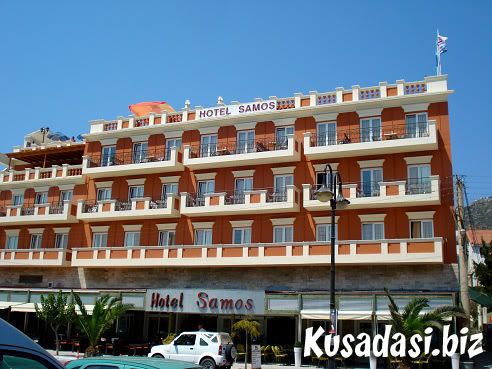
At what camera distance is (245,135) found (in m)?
35.1

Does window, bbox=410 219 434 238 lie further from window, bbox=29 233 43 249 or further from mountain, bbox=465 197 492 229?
mountain, bbox=465 197 492 229

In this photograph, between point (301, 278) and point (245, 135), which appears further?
point (245, 135)

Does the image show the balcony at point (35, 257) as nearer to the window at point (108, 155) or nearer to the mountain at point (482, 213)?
the window at point (108, 155)

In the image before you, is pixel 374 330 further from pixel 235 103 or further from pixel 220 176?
pixel 235 103

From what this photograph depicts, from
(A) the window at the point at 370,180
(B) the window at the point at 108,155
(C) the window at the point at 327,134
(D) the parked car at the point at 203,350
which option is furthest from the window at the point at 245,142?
(D) the parked car at the point at 203,350

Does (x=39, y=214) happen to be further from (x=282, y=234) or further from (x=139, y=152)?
(x=282, y=234)

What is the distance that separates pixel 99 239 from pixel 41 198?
724 centimetres

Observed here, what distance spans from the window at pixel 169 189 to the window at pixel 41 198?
1064cm

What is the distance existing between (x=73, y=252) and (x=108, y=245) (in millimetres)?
2404

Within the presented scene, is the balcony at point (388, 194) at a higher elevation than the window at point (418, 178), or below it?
below

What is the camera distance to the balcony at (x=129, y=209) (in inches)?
1367

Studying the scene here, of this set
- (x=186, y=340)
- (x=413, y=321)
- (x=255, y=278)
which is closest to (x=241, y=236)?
(x=255, y=278)

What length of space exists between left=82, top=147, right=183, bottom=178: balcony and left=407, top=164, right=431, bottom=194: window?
15042mm

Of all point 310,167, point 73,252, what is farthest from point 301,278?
point 73,252
